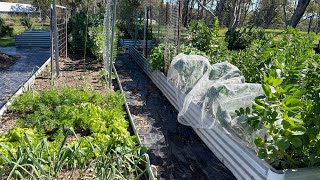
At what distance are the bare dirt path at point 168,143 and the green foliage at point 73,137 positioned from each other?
1.29 feet

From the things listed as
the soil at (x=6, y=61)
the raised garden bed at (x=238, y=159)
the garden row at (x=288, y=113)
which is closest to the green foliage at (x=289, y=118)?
the garden row at (x=288, y=113)

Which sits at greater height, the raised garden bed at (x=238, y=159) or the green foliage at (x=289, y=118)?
the green foliage at (x=289, y=118)

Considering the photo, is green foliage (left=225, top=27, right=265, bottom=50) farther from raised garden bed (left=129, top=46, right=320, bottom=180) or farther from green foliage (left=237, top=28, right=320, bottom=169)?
green foliage (left=237, top=28, right=320, bottom=169)

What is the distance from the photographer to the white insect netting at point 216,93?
3.15 m

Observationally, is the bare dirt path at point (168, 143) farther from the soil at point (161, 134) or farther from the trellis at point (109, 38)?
the trellis at point (109, 38)

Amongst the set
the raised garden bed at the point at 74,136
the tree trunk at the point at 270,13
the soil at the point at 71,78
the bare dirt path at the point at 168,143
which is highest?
the tree trunk at the point at 270,13

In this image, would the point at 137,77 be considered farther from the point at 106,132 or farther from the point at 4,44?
the point at 4,44

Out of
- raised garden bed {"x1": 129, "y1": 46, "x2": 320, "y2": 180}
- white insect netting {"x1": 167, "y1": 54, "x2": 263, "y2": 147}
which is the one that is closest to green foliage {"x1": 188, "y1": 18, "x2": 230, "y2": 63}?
white insect netting {"x1": 167, "y1": 54, "x2": 263, "y2": 147}

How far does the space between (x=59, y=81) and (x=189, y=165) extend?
4178 mm

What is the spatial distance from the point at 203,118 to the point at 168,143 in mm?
732

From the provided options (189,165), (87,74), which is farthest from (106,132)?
(87,74)

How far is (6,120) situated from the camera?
434cm

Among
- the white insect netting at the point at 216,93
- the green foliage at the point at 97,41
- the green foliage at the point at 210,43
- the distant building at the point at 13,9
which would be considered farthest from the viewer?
the distant building at the point at 13,9

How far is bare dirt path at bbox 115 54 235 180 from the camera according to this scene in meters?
3.46
